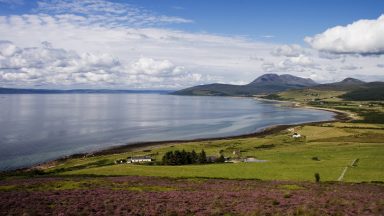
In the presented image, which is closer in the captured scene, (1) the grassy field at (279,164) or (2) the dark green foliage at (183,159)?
(1) the grassy field at (279,164)

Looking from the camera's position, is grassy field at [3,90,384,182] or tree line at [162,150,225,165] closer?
grassy field at [3,90,384,182]

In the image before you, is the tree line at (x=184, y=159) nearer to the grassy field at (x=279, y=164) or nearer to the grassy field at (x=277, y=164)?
the grassy field at (x=277, y=164)

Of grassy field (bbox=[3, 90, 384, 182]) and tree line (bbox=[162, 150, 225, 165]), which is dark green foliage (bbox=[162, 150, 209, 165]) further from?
grassy field (bbox=[3, 90, 384, 182])

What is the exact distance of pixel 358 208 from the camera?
27.1 meters

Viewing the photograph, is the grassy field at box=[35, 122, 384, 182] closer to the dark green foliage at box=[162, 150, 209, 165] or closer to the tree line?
the tree line

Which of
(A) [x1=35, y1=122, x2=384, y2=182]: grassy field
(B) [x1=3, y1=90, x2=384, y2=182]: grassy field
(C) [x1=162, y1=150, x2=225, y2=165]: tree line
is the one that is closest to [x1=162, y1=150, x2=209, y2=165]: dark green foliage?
(C) [x1=162, y1=150, x2=225, y2=165]: tree line

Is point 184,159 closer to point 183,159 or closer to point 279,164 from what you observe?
point 183,159

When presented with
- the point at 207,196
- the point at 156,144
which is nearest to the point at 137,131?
the point at 156,144

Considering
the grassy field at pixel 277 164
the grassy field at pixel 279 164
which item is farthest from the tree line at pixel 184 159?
the grassy field at pixel 279 164

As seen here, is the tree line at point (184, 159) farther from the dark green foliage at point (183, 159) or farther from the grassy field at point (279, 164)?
the grassy field at point (279, 164)

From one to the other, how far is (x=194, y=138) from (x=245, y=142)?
28534 mm

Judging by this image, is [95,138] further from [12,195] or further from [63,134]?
[12,195]

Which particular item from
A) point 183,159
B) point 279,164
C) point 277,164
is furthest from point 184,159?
point 279,164

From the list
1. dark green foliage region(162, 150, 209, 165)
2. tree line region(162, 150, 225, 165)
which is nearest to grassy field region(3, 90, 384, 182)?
dark green foliage region(162, 150, 209, 165)
